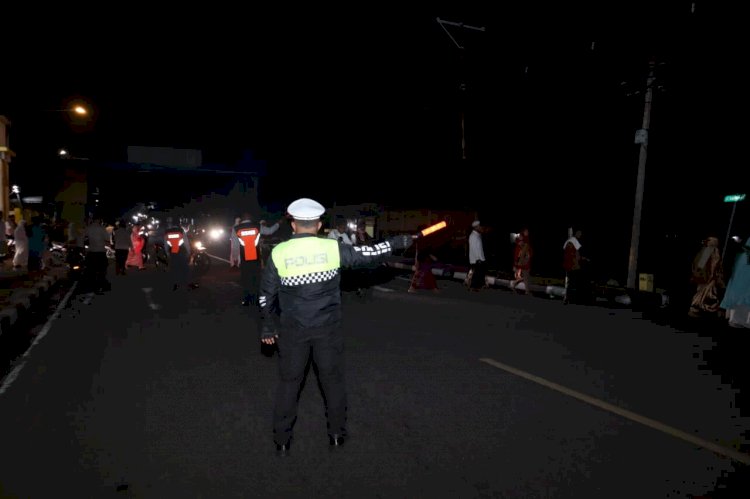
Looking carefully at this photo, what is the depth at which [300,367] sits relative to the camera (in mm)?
4367

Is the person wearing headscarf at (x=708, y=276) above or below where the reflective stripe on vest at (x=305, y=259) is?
below

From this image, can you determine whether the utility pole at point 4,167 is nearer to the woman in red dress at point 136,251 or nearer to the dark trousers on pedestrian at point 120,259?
the woman in red dress at point 136,251

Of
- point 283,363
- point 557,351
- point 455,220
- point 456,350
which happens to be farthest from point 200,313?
point 455,220

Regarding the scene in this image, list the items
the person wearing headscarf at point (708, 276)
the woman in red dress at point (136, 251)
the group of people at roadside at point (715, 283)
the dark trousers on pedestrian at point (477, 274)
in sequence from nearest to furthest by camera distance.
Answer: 1. the group of people at roadside at point (715, 283)
2. the person wearing headscarf at point (708, 276)
3. the dark trousers on pedestrian at point (477, 274)
4. the woman in red dress at point (136, 251)

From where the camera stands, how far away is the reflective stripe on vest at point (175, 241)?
14445mm

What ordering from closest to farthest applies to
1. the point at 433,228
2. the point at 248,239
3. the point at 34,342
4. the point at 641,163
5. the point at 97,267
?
the point at 433,228 → the point at 34,342 → the point at 248,239 → the point at 97,267 → the point at 641,163

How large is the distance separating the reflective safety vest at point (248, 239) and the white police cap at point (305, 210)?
24.6 ft

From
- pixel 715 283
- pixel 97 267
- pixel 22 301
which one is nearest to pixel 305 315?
pixel 22 301

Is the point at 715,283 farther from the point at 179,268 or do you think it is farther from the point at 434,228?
the point at 179,268

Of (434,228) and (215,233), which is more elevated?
(434,228)

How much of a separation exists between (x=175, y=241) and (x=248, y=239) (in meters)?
3.50

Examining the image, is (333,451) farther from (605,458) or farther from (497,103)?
(497,103)

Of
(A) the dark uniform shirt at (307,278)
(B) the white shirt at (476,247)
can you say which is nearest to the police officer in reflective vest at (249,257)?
(B) the white shirt at (476,247)

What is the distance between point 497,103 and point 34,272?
22.9 meters
